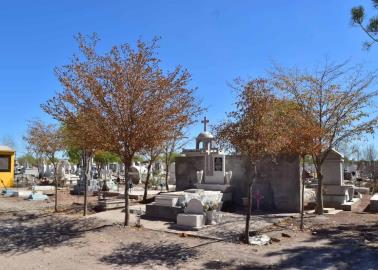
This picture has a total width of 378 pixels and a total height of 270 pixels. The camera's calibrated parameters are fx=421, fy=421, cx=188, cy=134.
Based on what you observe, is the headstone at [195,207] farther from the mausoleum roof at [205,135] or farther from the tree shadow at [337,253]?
the mausoleum roof at [205,135]

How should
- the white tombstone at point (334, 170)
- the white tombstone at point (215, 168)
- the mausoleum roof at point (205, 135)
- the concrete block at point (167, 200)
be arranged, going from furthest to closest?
the mausoleum roof at point (205, 135), the white tombstone at point (334, 170), the white tombstone at point (215, 168), the concrete block at point (167, 200)

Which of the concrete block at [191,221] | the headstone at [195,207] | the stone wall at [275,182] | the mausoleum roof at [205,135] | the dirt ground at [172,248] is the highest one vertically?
the mausoleum roof at [205,135]

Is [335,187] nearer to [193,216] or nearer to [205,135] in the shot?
[205,135]

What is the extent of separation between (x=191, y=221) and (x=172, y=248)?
8.17 feet

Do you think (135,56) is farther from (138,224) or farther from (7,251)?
(7,251)

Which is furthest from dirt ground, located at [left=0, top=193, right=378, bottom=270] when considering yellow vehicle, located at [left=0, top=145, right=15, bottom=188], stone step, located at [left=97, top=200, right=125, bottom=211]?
yellow vehicle, located at [left=0, top=145, right=15, bottom=188]

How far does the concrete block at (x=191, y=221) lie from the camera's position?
13.2m

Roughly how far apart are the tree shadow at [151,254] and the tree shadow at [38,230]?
191 centimetres

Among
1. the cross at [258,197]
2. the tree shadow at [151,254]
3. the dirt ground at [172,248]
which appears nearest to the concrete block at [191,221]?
the dirt ground at [172,248]

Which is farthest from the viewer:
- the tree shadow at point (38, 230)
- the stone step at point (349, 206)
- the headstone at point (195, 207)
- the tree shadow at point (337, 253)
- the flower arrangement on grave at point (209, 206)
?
the stone step at point (349, 206)

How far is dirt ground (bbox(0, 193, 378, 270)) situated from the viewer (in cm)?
952

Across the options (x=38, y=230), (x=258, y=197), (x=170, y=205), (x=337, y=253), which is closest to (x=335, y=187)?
(x=258, y=197)

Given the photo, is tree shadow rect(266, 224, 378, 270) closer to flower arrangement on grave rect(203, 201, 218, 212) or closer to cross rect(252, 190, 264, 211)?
flower arrangement on grave rect(203, 201, 218, 212)

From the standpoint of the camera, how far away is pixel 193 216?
13336 mm
